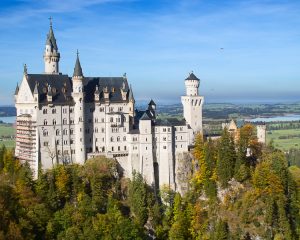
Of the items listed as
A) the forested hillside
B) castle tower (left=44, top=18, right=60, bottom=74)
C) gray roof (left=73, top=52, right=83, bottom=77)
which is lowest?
the forested hillside

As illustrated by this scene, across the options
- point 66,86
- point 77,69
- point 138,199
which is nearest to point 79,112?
point 66,86

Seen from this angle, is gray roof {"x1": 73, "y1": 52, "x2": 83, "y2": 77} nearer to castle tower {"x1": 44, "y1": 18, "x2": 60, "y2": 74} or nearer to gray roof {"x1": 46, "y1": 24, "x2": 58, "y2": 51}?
castle tower {"x1": 44, "y1": 18, "x2": 60, "y2": 74}

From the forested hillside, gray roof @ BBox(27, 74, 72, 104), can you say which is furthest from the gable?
the forested hillside

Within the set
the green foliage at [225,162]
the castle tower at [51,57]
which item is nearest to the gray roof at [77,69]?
the castle tower at [51,57]

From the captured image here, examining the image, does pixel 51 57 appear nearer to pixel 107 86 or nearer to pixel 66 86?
pixel 66 86

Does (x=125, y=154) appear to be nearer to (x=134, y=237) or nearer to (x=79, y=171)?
(x=79, y=171)

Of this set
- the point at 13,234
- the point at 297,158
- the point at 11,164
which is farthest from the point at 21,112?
the point at 297,158

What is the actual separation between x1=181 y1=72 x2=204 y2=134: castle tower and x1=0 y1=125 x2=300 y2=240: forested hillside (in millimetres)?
5845

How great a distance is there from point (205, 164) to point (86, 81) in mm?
25878

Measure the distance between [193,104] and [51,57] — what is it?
2755cm

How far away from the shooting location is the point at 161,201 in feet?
294

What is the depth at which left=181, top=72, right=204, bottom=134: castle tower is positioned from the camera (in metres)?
95.4

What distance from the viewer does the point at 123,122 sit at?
91.8 metres

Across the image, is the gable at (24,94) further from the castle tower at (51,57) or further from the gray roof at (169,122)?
the gray roof at (169,122)
